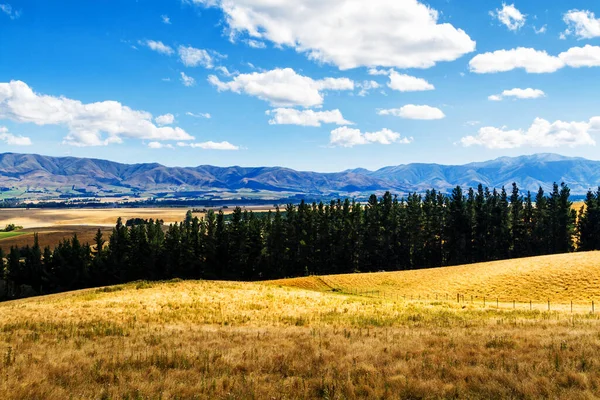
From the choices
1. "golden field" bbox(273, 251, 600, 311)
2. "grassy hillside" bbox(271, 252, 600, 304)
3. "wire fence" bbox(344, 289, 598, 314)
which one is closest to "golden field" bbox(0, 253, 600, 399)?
"wire fence" bbox(344, 289, 598, 314)

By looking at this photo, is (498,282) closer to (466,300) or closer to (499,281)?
(499,281)

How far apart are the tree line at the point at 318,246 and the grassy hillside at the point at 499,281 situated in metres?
28.7

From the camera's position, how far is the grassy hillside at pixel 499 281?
2064 inches

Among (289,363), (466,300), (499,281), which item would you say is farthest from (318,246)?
(289,363)

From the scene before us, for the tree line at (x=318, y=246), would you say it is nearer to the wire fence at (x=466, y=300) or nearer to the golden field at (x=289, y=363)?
the wire fence at (x=466, y=300)

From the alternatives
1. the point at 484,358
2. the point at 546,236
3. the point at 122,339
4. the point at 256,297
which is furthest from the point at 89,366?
the point at 546,236

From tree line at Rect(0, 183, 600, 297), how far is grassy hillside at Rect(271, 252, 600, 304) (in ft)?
94.0

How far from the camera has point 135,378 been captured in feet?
39.2

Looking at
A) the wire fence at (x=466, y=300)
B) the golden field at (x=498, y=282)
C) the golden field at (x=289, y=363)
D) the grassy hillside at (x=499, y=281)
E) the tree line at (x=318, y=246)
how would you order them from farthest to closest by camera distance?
the tree line at (x=318, y=246) → the grassy hillside at (x=499, y=281) → the golden field at (x=498, y=282) → the wire fence at (x=466, y=300) → the golden field at (x=289, y=363)

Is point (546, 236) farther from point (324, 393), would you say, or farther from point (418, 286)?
point (324, 393)

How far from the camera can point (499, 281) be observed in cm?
5959

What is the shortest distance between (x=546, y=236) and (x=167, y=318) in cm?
10102

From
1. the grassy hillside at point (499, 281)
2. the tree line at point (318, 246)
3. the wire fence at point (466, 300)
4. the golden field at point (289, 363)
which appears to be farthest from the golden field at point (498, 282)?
the golden field at point (289, 363)

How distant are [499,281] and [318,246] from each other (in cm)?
5046
